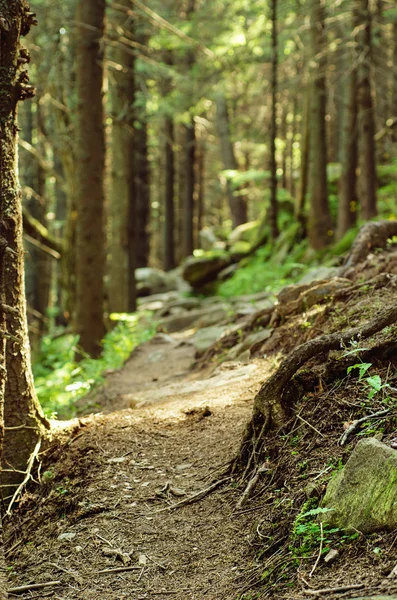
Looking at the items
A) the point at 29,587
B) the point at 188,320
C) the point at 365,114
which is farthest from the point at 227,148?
the point at 29,587

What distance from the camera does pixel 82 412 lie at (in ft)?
24.7

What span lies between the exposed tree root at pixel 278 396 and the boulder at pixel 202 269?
15.8 meters

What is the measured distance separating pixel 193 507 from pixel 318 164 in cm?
1208

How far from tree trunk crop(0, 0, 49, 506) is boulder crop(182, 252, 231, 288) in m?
15.5

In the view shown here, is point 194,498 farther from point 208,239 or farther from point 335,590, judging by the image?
point 208,239

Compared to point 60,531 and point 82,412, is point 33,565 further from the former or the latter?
point 82,412

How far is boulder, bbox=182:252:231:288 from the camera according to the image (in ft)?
67.0

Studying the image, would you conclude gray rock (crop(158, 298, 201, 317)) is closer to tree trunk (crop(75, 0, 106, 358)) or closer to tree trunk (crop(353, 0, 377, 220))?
tree trunk (crop(75, 0, 106, 358))

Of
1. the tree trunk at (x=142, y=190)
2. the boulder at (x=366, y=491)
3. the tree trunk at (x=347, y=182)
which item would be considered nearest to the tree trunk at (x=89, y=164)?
the tree trunk at (x=347, y=182)

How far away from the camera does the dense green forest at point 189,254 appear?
170 inches

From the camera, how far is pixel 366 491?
10.4 feet

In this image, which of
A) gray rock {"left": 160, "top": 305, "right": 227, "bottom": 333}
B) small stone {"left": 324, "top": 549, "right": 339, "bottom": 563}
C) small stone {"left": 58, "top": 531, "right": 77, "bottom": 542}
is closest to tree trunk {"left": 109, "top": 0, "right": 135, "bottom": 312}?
gray rock {"left": 160, "top": 305, "right": 227, "bottom": 333}

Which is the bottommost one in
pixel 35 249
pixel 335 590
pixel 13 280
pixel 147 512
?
pixel 147 512

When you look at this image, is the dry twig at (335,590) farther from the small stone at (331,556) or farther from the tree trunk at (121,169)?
the tree trunk at (121,169)
